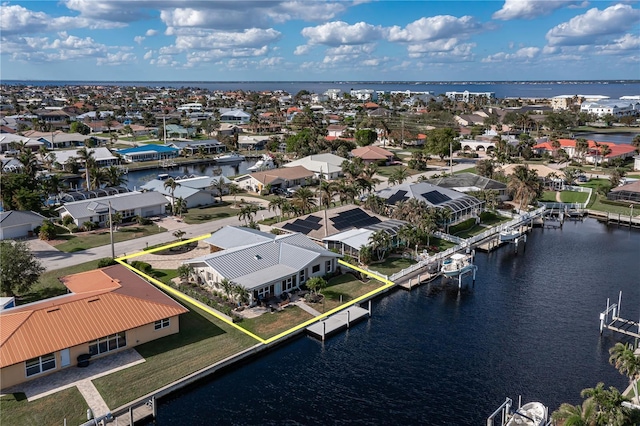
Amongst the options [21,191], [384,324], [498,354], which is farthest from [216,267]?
[21,191]

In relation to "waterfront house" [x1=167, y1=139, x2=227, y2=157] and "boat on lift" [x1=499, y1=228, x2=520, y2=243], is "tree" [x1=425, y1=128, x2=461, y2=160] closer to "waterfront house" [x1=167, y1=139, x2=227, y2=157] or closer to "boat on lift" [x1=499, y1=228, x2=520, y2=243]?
"boat on lift" [x1=499, y1=228, x2=520, y2=243]

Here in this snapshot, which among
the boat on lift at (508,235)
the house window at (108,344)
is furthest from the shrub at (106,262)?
the boat on lift at (508,235)

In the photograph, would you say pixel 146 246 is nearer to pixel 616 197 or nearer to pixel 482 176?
pixel 482 176

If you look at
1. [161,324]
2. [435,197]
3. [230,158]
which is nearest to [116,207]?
[161,324]

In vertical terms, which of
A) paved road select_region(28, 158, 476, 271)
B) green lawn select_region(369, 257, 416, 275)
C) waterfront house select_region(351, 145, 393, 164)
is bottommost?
green lawn select_region(369, 257, 416, 275)

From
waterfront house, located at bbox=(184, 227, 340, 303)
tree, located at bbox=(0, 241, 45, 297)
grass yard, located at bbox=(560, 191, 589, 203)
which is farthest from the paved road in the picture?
grass yard, located at bbox=(560, 191, 589, 203)

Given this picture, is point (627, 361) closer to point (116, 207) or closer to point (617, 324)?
point (617, 324)

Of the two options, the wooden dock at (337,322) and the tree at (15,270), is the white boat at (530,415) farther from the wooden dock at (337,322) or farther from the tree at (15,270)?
the tree at (15,270)
